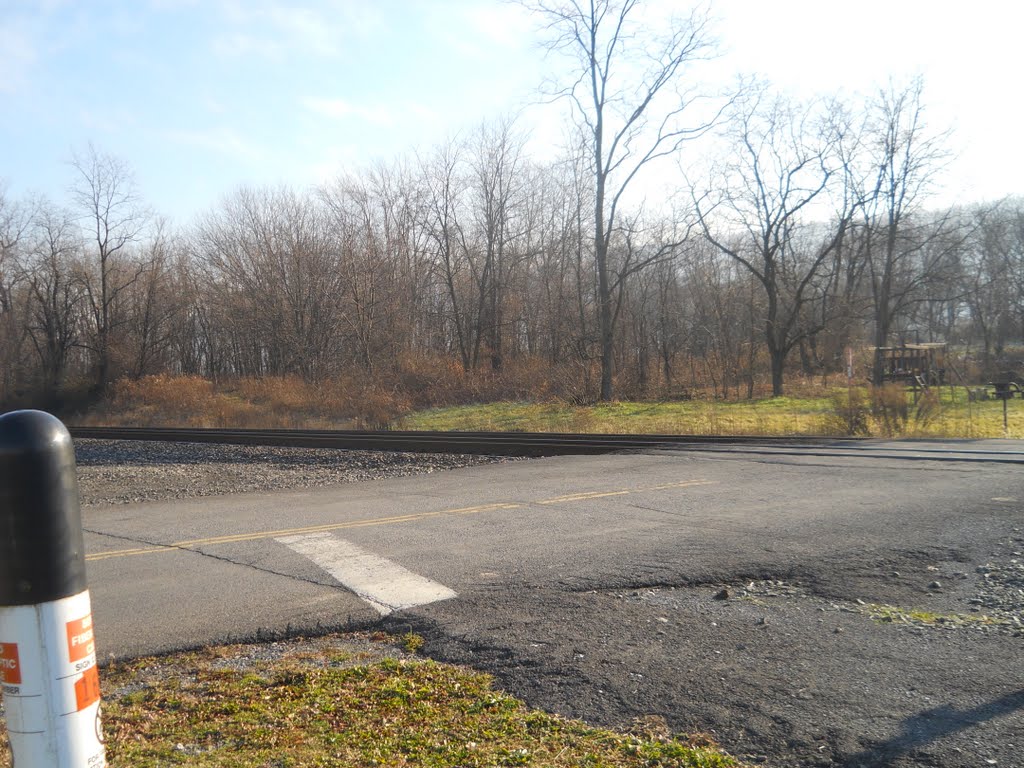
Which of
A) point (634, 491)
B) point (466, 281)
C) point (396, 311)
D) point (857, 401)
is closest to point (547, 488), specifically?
point (634, 491)

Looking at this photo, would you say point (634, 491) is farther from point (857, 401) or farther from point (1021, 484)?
point (857, 401)

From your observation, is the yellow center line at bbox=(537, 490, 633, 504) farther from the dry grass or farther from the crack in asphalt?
the dry grass

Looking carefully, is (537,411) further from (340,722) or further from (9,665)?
(9,665)

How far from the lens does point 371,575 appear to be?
7578 millimetres

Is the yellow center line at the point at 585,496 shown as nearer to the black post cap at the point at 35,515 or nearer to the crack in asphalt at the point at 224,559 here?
the crack in asphalt at the point at 224,559

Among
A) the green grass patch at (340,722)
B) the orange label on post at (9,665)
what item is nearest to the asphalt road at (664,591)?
the green grass patch at (340,722)

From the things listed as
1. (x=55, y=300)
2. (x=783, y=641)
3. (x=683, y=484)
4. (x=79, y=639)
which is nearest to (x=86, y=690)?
(x=79, y=639)

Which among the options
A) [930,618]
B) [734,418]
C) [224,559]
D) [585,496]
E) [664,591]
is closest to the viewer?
[930,618]

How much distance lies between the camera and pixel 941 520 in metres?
9.55

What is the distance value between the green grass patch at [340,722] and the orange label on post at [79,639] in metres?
1.82

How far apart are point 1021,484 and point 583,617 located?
8.69 m

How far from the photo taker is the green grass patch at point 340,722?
155 inches

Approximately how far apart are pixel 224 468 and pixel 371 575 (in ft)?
40.2

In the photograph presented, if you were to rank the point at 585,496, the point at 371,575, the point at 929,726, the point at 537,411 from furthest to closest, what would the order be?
the point at 537,411, the point at 585,496, the point at 371,575, the point at 929,726
